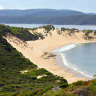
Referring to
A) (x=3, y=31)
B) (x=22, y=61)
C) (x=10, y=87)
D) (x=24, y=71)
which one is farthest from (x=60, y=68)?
(x=3, y=31)

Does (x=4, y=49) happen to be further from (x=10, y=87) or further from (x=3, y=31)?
(x=3, y=31)

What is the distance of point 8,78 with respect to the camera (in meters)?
30.1

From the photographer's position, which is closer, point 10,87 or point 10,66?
point 10,87

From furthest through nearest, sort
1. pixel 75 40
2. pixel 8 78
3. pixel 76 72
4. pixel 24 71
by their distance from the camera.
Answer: pixel 75 40 < pixel 76 72 < pixel 24 71 < pixel 8 78

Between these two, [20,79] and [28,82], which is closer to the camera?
[28,82]

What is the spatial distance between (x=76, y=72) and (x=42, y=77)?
39.8 ft

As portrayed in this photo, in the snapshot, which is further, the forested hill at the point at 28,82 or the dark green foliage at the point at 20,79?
the dark green foliage at the point at 20,79

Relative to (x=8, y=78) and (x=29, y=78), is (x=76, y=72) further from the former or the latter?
(x=8, y=78)

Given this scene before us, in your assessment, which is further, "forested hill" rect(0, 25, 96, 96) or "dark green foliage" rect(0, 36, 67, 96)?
"dark green foliage" rect(0, 36, 67, 96)

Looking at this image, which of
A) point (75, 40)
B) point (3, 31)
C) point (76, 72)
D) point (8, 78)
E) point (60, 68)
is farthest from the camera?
point (75, 40)

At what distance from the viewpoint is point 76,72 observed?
42.0m

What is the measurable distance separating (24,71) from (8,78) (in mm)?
5702

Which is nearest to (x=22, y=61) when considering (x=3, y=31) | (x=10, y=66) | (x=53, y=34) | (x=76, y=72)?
(x=10, y=66)

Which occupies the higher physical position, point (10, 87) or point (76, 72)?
point (10, 87)
